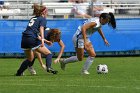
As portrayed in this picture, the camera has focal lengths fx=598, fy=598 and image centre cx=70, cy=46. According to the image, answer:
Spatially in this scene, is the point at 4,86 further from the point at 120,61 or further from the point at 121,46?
the point at 121,46

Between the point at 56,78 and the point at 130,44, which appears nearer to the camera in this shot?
the point at 56,78

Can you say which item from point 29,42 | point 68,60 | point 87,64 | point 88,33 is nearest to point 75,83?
point 29,42

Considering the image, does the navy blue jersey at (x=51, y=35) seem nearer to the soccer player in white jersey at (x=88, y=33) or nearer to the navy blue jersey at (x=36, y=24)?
the soccer player in white jersey at (x=88, y=33)

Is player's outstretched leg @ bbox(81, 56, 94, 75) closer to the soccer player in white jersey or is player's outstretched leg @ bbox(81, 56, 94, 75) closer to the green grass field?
the soccer player in white jersey

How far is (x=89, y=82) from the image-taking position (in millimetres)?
12523

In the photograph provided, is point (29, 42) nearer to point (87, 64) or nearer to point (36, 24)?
point (36, 24)

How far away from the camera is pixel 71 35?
22047 mm

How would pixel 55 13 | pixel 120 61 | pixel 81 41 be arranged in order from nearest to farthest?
pixel 81 41 < pixel 120 61 < pixel 55 13

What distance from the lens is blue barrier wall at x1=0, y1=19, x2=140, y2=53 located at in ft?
71.8

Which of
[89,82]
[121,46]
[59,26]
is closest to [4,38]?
[59,26]

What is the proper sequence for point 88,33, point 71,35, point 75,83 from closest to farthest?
point 75,83 → point 88,33 → point 71,35

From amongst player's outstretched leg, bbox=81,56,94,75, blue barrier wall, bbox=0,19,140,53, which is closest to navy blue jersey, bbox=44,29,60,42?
player's outstretched leg, bbox=81,56,94,75

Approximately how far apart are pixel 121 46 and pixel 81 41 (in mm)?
7332

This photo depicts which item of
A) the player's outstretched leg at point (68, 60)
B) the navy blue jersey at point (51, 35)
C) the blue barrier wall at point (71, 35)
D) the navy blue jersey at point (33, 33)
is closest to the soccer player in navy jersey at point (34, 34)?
the navy blue jersey at point (33, 33)
